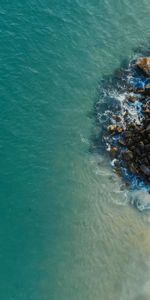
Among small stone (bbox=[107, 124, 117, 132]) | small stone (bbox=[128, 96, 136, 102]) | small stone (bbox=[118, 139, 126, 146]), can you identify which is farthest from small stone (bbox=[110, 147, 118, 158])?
small stone (bbox=[128, 96, 136, 102])

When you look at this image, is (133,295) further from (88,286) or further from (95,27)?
(95,27)

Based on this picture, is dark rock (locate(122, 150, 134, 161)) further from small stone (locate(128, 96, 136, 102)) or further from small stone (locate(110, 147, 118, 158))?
small stone (locate(128, 96, 136, 102))

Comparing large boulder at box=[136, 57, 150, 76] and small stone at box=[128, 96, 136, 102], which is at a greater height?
large boulder at box=[136, 57, 150, 76]

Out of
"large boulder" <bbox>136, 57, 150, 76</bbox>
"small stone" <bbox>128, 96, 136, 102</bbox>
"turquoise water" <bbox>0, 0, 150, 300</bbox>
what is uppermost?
"large boulder" <bbox>136, 57, 150, 76</bbox>

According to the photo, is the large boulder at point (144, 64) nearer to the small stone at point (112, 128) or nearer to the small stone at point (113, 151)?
the small stone at point (112, 128)

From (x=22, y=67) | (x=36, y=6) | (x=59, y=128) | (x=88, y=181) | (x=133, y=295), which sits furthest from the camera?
(x=36, y=6)

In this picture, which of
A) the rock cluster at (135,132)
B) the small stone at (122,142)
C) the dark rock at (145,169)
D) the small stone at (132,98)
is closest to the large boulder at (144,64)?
the rock cluster at (135,132)

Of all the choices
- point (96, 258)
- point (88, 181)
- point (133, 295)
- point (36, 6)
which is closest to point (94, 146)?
point (88, 181)

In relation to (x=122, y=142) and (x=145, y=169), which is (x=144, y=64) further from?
(x=145, y=169)
